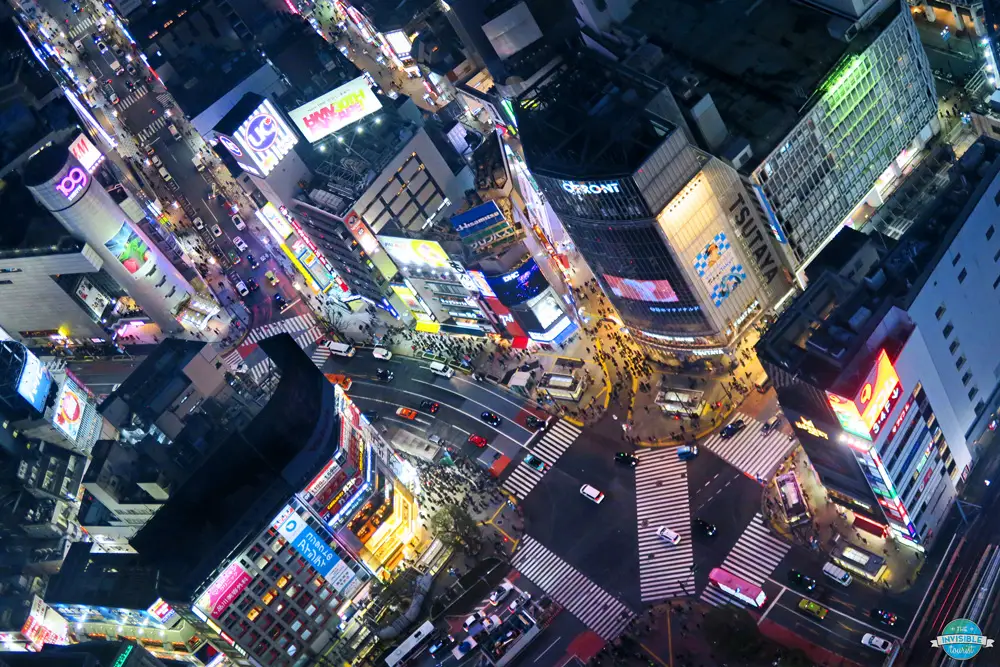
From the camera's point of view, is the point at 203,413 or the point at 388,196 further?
the point at 388,196

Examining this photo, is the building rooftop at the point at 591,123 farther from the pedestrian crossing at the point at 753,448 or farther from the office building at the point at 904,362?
the pedestrian crossing at the point at 753,448

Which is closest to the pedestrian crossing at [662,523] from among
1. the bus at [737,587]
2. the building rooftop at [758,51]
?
the bus at [737,587]

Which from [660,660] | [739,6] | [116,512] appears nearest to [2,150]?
[116,512]

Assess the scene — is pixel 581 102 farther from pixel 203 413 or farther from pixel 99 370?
pixel 99 370

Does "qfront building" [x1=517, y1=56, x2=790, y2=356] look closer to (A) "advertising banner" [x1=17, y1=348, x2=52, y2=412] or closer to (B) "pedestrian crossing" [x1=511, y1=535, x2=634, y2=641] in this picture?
(B) "pedestrian crossing" [x1=511, y1=535, x2=634, y2=641]

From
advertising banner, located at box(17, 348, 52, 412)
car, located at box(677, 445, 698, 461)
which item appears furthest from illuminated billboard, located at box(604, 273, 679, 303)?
advertising banner, located at box(17, 348, 52, 412)

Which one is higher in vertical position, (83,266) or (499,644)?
(83,266)

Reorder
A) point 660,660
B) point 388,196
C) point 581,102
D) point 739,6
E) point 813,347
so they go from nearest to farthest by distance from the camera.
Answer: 1. point 813,347
2. point 660,660
3. point 581,102
4. point 739,6
5. point 388,196
